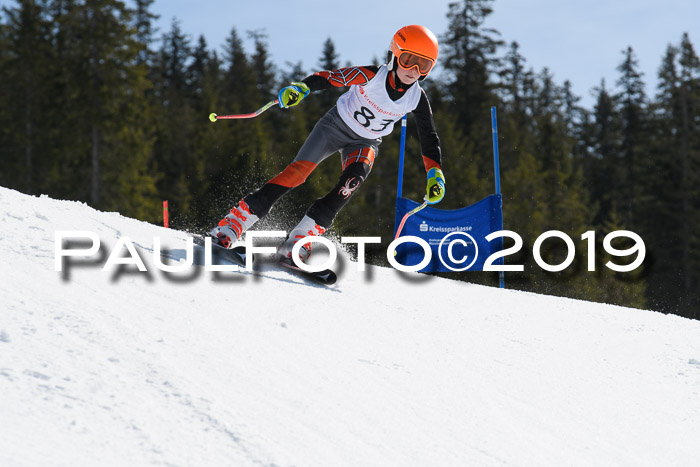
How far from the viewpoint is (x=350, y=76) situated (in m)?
5.06

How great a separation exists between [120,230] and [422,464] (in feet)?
10.8

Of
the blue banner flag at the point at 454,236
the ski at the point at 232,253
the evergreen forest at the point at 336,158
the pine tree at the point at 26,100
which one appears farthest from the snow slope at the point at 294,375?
the pine tree at the point at 26,100

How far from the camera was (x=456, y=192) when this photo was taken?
95.9 feet

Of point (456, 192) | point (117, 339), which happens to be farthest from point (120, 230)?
point (456, 192)

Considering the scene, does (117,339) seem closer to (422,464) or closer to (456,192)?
(422,464)

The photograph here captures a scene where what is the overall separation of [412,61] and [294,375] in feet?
9.17

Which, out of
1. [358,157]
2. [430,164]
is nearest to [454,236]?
[430,164]

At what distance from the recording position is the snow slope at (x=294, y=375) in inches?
82.5

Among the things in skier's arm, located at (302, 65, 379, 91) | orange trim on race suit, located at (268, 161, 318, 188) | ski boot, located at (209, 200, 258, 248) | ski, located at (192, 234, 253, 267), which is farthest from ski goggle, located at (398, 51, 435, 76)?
ski, located at (192, 234, 253, 267)

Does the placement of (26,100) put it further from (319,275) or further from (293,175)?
(319,275)

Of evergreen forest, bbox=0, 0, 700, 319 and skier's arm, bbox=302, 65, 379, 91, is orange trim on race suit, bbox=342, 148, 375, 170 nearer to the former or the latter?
skier's arm, bbox=302, 65, 379, 91

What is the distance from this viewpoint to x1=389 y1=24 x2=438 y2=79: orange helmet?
4.70m

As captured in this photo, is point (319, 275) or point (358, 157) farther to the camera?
point (358, 157)

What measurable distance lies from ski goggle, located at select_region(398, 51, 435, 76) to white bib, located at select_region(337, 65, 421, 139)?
8.2 inches
